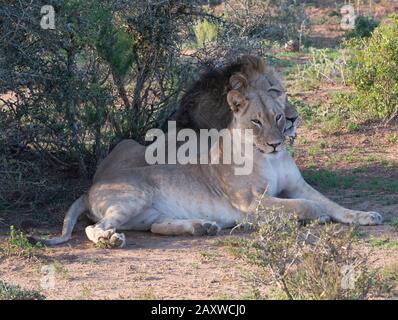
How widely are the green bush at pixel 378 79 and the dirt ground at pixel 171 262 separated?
68.1 inches

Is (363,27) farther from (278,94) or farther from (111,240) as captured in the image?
(111,240)

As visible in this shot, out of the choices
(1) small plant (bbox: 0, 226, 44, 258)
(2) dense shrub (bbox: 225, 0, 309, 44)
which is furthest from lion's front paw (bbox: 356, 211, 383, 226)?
(2) dense shrub (bbox: 225, 0, 309, 44)

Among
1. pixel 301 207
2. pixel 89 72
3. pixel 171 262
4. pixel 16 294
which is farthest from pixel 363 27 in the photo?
pixel 16 294

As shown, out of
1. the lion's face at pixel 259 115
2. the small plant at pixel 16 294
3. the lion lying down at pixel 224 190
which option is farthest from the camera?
the lion's face at pixel 259 115

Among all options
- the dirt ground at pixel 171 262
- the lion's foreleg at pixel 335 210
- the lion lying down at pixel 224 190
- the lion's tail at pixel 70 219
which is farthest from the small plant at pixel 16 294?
the lion's foreleg at pixel 335 210

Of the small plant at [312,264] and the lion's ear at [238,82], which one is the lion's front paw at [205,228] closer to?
the lion's ear at [238,82]

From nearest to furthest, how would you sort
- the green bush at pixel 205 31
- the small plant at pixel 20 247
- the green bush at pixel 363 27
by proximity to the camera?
1. the small plant at pixel 20 247
2. the green bush at pixel 205 31
3. the green bush at pixel 363 27

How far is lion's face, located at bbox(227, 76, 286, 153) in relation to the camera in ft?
27.0

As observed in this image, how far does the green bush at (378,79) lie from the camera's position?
36.7 feet

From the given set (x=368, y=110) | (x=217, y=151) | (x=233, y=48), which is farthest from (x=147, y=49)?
(x=368, y=110)

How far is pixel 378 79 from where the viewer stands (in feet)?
37.2

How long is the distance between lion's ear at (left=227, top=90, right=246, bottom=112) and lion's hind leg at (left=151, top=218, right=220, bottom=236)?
3.52 ft

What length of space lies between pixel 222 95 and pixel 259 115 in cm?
65

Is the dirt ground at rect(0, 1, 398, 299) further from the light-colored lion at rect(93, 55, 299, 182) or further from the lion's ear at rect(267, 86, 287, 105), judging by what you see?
the lion's ear at rect(267, 86, 287, 105)
